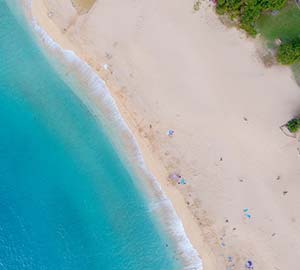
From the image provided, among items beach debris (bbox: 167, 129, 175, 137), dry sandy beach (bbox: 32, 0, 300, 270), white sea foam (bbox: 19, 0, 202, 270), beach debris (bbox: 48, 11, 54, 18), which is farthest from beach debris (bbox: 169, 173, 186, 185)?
beach debris (bbox: 48, 11, 54, 18)

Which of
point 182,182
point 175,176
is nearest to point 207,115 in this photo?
point 175,176

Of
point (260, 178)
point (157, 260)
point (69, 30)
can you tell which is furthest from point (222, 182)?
point (69, 30)

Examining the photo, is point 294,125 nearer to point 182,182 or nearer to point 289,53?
point 289,53

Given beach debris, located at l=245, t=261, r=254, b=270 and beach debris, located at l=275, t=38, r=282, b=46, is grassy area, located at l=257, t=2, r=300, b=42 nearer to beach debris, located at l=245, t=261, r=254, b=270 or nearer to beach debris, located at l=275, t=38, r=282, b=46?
beach debris, located at l=275, t=38, r=282, b=46

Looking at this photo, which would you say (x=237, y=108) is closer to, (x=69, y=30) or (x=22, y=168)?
(x=69, y=30)

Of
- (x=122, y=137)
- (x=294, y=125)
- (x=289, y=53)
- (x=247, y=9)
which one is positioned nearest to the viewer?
(x=289, y=53)

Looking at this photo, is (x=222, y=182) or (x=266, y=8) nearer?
(x=266, y=8)
